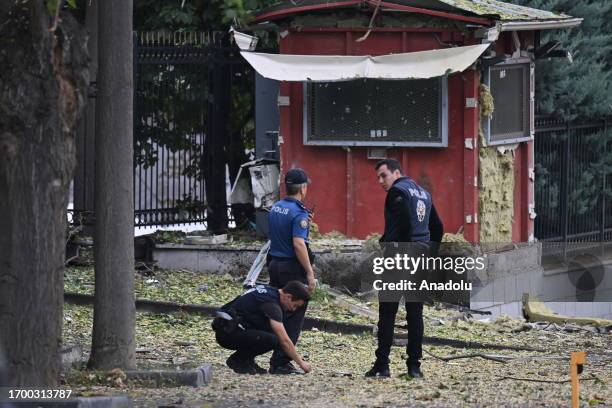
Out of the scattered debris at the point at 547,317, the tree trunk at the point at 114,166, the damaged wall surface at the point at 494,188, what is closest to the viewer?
the tree trunk at the point at 114,166

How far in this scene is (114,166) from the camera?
9.73m

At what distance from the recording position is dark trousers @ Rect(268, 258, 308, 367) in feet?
36.0

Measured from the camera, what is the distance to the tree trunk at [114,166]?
31.9 ft

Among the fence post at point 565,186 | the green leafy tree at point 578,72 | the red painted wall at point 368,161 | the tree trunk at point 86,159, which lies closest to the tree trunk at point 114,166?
the red painted wall at point 368,161

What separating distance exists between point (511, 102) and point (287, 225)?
250 inches

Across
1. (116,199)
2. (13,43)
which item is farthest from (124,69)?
(13,43)

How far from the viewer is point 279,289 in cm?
1099

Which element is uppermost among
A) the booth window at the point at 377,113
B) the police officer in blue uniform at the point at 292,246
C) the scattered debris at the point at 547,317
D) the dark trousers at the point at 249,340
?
the booth window at the point at 377,113

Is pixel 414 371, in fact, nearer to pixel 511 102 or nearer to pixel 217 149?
pixel 511 102

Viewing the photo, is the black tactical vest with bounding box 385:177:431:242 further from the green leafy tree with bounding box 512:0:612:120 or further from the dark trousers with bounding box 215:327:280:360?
the green leafy tree with bounding box 512:0:612:120

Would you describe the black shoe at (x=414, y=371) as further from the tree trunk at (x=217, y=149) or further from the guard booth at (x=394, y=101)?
the tree trunk at (x=217, y=149)

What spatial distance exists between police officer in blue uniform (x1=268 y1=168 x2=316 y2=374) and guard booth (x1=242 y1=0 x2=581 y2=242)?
13.8 ft

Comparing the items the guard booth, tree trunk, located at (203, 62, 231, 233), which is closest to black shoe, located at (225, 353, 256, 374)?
the guard booth

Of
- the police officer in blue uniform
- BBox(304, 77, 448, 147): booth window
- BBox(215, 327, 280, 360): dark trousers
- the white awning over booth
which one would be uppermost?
the white awning over booth
